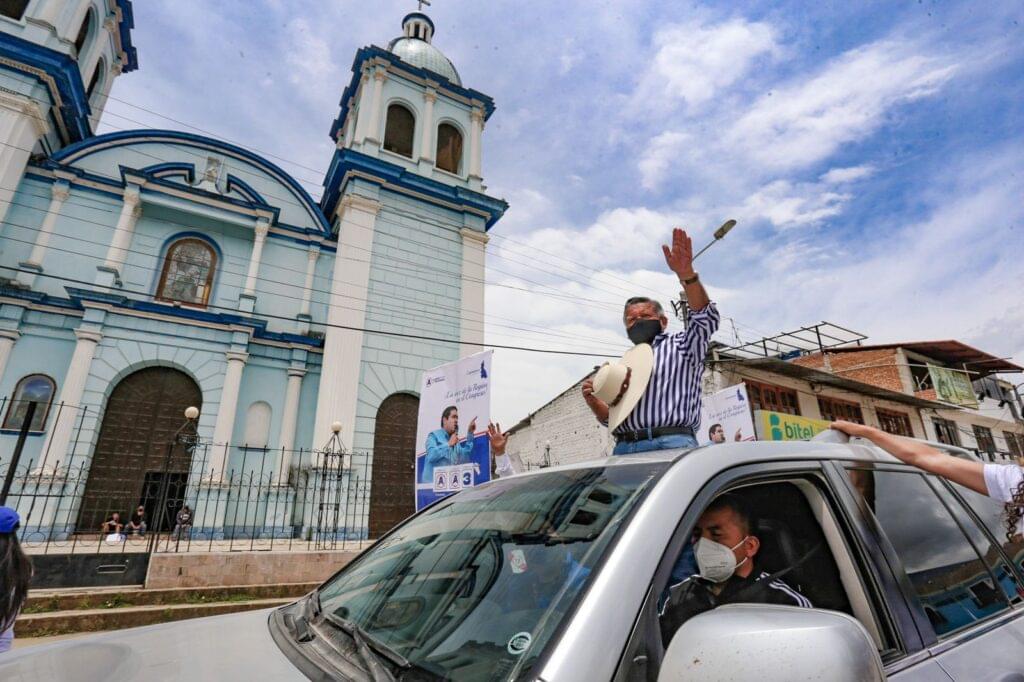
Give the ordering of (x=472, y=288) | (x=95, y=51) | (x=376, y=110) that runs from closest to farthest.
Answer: (x=472, y=288), (x=376, y=110), (x=95, y=51)

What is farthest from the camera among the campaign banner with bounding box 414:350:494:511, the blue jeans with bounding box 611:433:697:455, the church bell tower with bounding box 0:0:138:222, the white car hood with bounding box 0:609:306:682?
the church bell tower with bounding box 0:0:138:222

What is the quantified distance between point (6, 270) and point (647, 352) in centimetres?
1424

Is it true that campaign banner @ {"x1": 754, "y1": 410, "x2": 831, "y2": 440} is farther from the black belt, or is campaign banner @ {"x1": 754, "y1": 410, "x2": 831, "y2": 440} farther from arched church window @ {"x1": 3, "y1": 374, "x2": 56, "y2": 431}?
arched church window @ {"x1": 3, "y1": 374, "x2": 56, "y2": 431}

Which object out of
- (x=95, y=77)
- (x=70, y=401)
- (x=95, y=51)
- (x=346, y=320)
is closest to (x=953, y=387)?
(x=346, y=320)

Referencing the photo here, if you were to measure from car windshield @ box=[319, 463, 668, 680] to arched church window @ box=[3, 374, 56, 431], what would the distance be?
12.3 meters

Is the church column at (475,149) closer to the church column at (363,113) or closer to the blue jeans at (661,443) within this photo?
the church column at (363,113)

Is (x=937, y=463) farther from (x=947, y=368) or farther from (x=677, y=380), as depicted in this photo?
(x=947, y=368)

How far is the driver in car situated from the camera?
1.18 meters

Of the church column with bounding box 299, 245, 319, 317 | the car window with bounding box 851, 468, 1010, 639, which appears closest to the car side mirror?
the car window with bounding box 851, 468, 1010, 639

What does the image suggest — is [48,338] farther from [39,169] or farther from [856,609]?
[856,609]

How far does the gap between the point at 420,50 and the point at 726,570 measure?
19660 millimetres

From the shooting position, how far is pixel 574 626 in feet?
3.09

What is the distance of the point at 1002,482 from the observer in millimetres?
1624

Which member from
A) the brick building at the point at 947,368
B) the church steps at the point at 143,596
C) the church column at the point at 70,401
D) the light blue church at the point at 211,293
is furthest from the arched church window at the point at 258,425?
the brick building at the point at 947,368
